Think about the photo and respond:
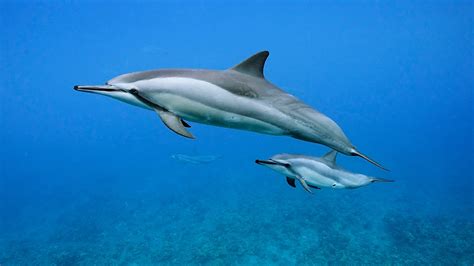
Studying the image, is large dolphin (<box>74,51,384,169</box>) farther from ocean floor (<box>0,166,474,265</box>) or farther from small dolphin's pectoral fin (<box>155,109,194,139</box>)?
ocean floor (<box>0,166,474,265</box>)

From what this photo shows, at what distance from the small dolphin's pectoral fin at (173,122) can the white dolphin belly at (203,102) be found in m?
0.06

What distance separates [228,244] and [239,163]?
1618 cm

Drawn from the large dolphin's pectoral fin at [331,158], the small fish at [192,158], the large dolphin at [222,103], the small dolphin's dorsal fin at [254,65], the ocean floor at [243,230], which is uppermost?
the small dolphin's dorsal fin at [254,65]

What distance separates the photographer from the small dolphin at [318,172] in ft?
17.1

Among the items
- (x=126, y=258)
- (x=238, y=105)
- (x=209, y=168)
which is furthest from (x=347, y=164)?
(x=238, y=105)

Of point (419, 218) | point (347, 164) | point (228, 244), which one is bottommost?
point (228, 244)

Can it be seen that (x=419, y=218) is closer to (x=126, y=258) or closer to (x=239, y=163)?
(x=126, y=258)

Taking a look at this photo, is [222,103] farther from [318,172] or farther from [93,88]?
[318,172]

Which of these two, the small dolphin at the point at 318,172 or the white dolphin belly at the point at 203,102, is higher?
the white dolphin belly at the point at 203,102

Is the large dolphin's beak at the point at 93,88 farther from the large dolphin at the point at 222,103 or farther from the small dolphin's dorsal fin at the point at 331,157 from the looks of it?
the small dolphin's dorsal fin at the point at 331,157

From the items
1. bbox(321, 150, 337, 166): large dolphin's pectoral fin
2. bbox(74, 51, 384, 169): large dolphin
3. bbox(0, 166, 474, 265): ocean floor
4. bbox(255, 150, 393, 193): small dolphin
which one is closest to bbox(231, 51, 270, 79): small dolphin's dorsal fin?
bbox(74, 51, 384, 169): large dolphin

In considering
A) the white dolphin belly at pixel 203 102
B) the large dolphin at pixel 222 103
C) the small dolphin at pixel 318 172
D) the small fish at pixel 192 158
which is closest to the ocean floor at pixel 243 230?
the small fish at pixel 192 158

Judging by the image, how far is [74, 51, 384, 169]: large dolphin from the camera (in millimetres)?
2770

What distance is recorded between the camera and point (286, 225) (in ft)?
40.7
